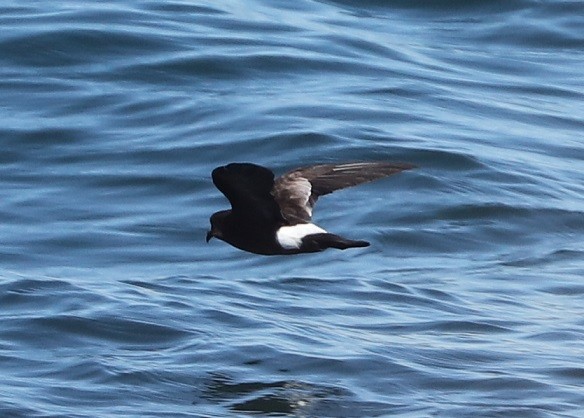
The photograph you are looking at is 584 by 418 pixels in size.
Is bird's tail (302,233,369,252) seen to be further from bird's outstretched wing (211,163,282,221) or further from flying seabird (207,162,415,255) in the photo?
bird's outstretched wing (211,163,282,221)

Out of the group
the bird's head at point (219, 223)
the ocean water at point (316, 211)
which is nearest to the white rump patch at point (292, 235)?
the bird's head at point (219, 223)

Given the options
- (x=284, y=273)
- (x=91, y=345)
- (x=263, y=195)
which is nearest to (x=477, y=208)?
(x=284, y=273)

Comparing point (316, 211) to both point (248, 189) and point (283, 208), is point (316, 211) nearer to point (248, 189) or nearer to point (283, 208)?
point (283, 208)

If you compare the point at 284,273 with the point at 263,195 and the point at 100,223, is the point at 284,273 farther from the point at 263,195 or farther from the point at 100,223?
the point at 263,195

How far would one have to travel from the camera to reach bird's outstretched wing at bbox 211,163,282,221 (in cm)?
680

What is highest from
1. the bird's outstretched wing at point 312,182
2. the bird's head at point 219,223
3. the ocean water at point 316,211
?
the bird's outstretched wing at point 312,182

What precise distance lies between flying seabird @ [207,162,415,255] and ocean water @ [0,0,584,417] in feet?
2.83

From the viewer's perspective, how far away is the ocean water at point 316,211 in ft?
27.5

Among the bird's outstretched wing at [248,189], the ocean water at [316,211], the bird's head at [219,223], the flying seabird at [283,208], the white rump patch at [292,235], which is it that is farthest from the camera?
the ocean water at [316,211]

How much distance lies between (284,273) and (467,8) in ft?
33.1

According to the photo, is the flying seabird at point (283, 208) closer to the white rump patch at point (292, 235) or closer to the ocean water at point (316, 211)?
the white rump patch at point (292, 235)

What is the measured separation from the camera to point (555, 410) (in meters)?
7.78

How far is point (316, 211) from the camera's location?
41.0ft

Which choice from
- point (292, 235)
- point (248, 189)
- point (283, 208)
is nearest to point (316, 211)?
point (283, 208)
